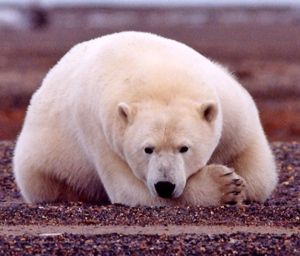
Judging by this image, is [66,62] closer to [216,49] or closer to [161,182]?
[161,182]

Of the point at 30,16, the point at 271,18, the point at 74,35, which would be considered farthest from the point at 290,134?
the point at 271,18

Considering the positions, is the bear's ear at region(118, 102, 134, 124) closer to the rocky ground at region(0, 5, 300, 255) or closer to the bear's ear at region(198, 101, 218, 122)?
the bear's ear at region(198, 101, 218, 122)

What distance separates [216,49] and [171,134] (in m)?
27.0

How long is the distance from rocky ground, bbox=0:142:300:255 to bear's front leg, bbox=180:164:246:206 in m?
0.14

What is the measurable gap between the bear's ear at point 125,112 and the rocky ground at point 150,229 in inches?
20.7

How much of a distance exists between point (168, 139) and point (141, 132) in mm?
175

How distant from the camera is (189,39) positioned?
128 ft

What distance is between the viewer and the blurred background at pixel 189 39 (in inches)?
800

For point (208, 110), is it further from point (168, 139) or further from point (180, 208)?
point (180, 208)

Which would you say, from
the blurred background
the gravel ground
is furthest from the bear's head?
the blurred background

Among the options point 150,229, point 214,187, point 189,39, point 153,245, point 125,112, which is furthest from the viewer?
point 189,39

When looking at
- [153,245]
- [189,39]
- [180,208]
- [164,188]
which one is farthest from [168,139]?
[189,39]

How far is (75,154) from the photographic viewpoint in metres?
7.74

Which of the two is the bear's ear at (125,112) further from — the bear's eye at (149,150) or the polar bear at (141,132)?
the bear's eye at (149,150)
